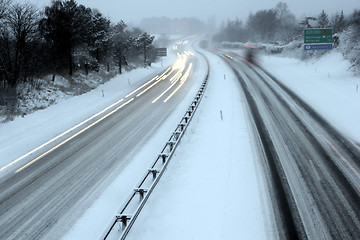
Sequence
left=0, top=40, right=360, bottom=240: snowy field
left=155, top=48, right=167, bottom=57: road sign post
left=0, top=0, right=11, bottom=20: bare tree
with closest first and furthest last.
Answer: left=0, top=40, right=360, bottom=240: snowy field
left=0, top=0, right=11, bottom=20: bare tree
left=155, top=48, right=167, bottom=57: road sign post

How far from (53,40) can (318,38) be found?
31.6 m

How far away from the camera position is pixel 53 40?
2970cm

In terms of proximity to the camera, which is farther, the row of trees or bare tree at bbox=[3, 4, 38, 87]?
the row of trees

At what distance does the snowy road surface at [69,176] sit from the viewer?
8578 mm

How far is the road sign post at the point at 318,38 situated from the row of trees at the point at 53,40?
85.7 ft

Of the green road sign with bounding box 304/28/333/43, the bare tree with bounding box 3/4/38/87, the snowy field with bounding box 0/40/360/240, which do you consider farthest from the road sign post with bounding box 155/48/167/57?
the bare tree with bounding box 3/4/38/87

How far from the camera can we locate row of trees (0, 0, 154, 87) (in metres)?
22.7

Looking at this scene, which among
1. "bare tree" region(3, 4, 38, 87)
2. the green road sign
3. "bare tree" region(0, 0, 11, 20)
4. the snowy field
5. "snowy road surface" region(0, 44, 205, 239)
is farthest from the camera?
Answer: the green road sign

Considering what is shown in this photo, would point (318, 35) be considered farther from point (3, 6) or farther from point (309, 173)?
point (3, 6)

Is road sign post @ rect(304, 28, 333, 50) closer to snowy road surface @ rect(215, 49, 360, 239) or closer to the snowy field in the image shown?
the snowy field

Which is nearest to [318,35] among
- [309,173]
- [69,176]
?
[309,173]

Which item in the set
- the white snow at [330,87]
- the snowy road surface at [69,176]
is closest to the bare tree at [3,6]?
the snowy road surface at [69,176]

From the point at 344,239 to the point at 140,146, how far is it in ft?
32.1

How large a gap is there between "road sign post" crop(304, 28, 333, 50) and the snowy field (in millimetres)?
5722
